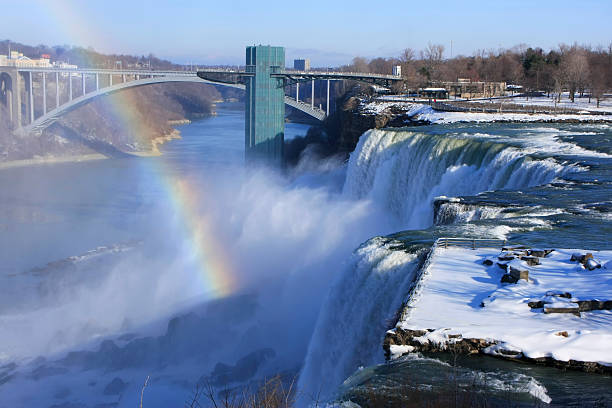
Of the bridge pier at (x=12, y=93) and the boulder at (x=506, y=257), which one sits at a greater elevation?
the bridge pier at (x=12, y=93)

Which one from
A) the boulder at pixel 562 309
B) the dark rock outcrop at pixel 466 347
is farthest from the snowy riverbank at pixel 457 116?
the dark rock outcrop at pixel 466 347

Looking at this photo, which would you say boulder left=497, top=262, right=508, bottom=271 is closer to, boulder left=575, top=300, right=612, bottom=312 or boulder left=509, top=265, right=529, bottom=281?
boulder left=509, top=265, right=529, bottom=281

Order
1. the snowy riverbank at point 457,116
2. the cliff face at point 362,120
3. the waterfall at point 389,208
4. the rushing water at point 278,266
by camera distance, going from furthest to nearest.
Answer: the cliff face at point 362,120, the snowy riverbank at point 457,116, the rushing water at point 278,266, the waterfall at point 389,208

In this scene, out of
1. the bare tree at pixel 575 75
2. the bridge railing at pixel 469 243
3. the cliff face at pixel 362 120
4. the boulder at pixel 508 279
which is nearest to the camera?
the boulder at pixel 508 279

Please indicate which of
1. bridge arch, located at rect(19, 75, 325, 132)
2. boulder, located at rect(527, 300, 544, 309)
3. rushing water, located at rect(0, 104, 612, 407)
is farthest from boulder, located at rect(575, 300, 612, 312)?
bridge arch, located at rect(19, 75, 325, 132)

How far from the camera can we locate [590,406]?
507 centimetres

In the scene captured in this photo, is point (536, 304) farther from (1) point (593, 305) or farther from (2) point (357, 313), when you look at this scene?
(2) point (357, 313)

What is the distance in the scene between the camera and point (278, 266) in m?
16.2

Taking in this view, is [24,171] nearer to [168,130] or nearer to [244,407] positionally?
[168,130]

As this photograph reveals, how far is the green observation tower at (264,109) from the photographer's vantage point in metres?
31.5

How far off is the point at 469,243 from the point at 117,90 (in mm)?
32938

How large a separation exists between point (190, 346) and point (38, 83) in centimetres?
4571

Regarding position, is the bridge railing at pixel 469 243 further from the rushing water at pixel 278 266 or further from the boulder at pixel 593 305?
the boulder at pixel 593 305

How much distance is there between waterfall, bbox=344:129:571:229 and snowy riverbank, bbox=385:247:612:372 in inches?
177
